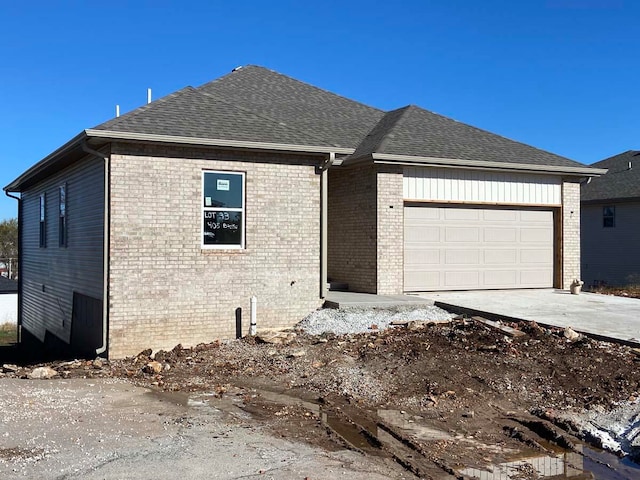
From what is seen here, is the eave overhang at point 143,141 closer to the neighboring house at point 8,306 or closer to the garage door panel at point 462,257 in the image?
the garage door panel at point 462,257

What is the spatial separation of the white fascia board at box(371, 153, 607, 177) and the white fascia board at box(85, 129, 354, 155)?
6.22 ft

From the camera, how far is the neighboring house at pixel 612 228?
24375mm

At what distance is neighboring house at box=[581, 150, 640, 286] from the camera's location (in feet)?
80.0

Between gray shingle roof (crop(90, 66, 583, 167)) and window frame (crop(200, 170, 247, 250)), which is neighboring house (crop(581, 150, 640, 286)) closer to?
gray shingle roof (crop(90, 66, 583, 167))

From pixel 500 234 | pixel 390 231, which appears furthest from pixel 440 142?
pixel 390 231

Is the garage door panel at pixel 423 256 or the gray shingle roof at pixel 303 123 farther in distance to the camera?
the garage door panel at pixel 423 256

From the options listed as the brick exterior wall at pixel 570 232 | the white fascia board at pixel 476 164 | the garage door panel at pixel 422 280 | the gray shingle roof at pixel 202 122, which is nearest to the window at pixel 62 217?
the gray shingle roof at pixel 202 122

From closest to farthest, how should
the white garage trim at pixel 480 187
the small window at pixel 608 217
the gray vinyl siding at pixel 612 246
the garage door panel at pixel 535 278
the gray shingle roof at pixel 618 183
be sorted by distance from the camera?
the white garage trim at pixel 480 187 → the garage door panel at pixel 535 278 → the gray vinyl siding at pixel 612 246 → the gray shingle roof at pixel 618 183 → the small window at pixel 608 217

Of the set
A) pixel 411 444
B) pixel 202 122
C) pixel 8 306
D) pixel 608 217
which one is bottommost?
pixel 8 306

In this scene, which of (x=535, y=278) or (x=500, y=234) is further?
(x=535, y=278)

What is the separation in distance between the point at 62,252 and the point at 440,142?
9604 millimetres

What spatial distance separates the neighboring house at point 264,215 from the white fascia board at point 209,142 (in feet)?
0.09

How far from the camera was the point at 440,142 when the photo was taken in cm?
1638

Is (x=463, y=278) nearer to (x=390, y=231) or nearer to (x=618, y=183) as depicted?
(x=390, y=231)
